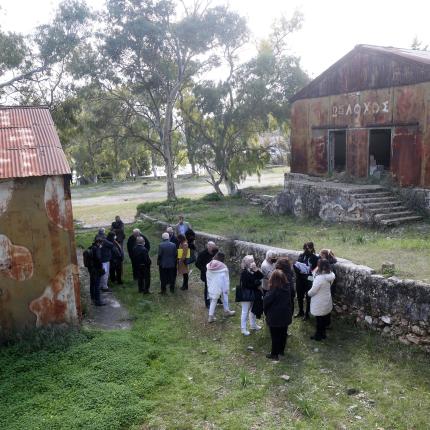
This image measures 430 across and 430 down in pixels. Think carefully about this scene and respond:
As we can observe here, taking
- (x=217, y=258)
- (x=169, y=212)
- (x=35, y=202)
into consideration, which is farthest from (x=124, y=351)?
(x=169, y=212)

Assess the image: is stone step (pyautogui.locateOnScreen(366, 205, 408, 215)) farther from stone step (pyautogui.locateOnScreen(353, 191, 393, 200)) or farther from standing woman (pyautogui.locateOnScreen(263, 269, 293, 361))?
standing woman (pyautogui.locateOnScreen(263, 269, 293, 361))

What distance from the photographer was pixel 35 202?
8.12 meters

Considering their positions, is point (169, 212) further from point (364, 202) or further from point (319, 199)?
point (364, 202)

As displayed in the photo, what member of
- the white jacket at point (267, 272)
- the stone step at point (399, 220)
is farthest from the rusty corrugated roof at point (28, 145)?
the stone step at point (399, 220)

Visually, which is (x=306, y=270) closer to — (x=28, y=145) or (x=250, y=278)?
(x=250, y=278)

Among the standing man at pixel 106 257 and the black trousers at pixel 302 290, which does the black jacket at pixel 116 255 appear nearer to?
the standing man at pixel 106 257

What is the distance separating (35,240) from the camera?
8164mm

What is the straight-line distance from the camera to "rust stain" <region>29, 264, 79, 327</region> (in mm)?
8305

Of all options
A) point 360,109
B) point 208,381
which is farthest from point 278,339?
point 360,109

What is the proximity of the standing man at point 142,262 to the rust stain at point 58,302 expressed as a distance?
2.41 meters

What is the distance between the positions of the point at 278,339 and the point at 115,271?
5.93m

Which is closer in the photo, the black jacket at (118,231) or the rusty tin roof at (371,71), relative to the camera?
the black jacket at (118,231)

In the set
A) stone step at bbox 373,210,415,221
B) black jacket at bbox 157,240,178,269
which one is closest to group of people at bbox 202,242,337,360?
black jacket at bbox 157,240,178,269

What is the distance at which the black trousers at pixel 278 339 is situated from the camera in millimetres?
7375
